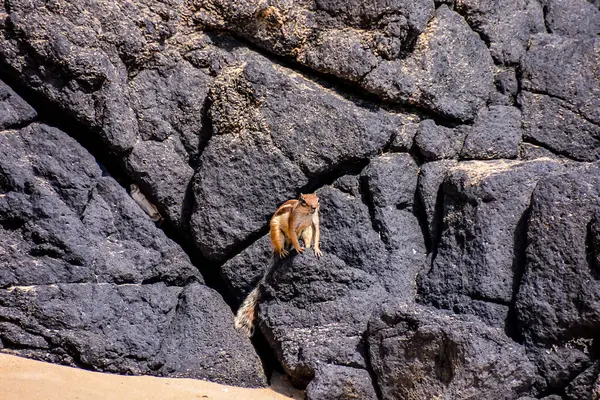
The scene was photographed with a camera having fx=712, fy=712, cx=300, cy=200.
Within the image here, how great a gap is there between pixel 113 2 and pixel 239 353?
126 inches

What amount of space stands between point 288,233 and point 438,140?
1649mm

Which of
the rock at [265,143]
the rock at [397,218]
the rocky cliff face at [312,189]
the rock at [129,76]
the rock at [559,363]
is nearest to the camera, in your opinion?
the rock at [559,363]

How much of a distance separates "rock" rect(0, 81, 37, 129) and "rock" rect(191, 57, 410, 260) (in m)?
1.51

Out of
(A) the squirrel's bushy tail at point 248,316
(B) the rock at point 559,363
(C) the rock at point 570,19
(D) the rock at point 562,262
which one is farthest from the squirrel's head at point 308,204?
(C) the rock at point 570,19

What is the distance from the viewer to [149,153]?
6344mm

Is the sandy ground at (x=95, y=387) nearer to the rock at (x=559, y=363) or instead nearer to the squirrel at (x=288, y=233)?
the squirrel at (x=288, y=233)

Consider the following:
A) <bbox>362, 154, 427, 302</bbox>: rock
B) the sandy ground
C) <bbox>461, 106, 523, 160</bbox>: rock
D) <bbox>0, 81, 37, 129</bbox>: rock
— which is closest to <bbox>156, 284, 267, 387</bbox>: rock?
the sandy ground

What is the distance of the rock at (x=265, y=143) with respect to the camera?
630cm

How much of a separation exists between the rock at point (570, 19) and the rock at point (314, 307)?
334 cm

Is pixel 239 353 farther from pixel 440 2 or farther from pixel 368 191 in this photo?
pixel 440 2

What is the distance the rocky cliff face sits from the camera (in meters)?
5.48

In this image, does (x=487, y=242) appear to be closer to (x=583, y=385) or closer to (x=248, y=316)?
(x=583, y=385)

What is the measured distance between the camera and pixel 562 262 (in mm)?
5398

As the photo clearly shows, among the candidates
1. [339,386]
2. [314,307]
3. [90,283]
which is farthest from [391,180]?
[90,283]
